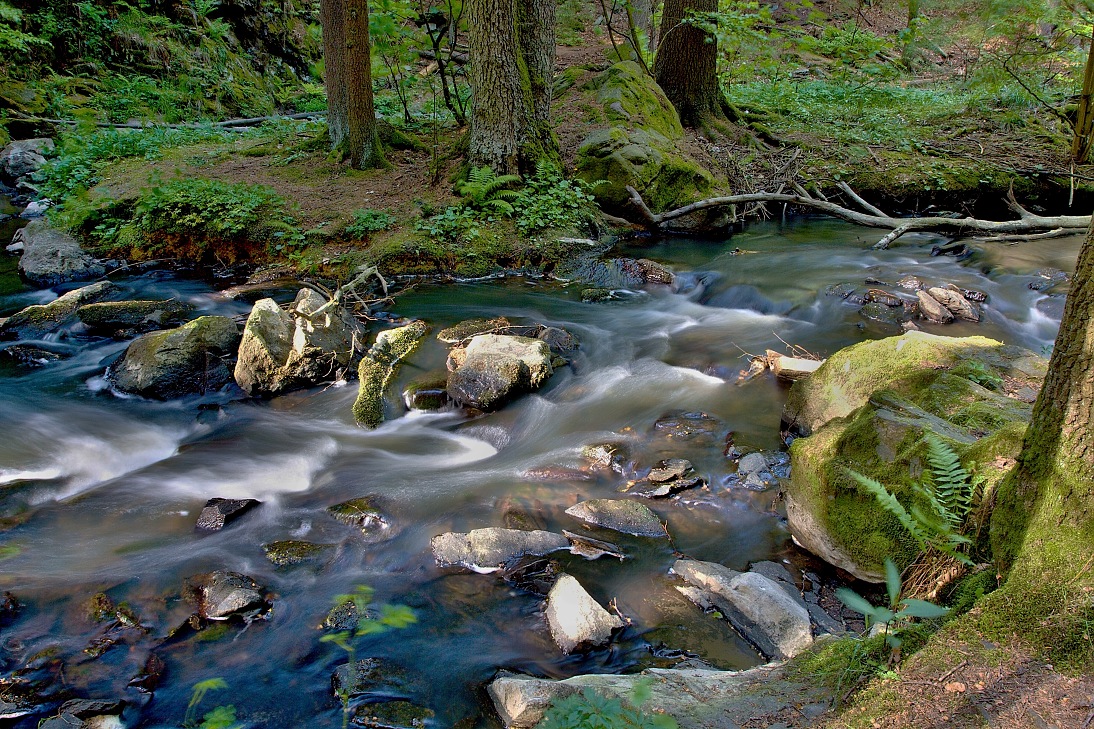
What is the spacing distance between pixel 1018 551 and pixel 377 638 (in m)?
2.91

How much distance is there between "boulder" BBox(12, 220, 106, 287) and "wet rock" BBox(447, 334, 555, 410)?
20.5ft

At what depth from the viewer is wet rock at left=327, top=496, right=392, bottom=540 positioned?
434 cm

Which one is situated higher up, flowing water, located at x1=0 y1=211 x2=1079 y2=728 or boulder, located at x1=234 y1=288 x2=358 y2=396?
boulder, located at x1=234 y1=288 x2=358 y2=396

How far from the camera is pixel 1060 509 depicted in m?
2.09

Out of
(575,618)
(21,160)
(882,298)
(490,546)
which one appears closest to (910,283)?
(882,298)

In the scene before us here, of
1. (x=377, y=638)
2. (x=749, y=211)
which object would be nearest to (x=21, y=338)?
(x=377, y=638)

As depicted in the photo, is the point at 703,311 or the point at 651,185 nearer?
the point at 703,311

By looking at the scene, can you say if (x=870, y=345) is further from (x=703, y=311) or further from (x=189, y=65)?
(x=189, y=65)

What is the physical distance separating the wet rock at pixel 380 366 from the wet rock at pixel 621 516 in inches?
89.9

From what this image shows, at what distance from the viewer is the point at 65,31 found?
611 inches

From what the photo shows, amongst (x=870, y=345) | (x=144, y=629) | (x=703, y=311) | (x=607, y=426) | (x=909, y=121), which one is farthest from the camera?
(x=909, y=121)

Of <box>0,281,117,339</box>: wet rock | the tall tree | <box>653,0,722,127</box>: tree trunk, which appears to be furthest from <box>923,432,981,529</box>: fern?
<box>653,0,722,127</box>: tree trunk

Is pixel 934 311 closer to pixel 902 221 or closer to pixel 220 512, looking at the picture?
pixel 902 221

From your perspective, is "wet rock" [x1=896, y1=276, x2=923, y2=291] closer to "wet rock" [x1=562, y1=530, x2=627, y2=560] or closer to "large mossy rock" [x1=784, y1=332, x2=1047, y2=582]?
"large mossy rock" [x1=784, y1=332, x2=1047, y2=582]
